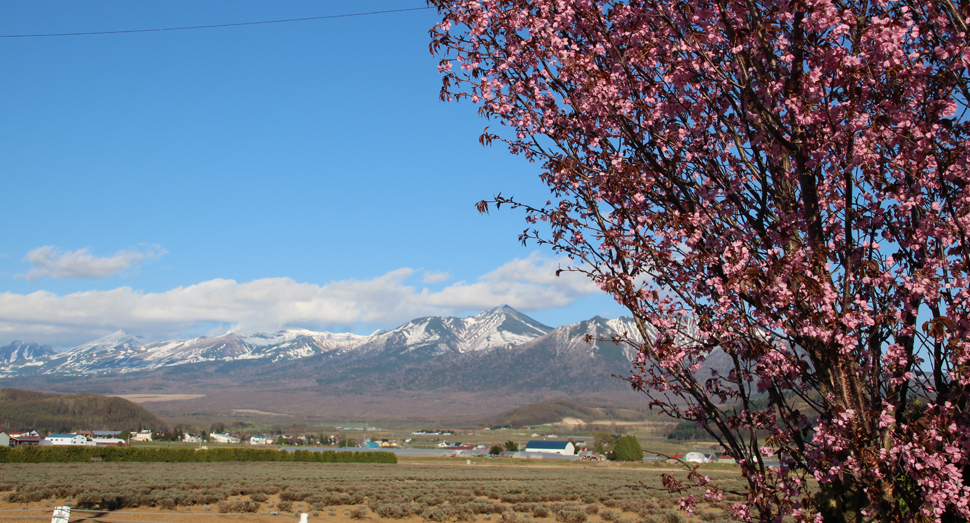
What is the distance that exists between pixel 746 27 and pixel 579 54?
56.8 inches

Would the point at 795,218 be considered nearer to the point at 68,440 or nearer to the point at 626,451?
the point at 626,451

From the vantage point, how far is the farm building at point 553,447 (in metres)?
127

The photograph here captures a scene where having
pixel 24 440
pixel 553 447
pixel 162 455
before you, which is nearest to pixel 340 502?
pixel 162 455

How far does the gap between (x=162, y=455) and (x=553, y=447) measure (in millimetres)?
81583

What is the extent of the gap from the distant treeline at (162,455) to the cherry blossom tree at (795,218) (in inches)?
2666

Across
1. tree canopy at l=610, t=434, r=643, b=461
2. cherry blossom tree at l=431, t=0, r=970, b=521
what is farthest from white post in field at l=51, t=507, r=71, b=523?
tree canopy at l=610, t=434, r=643, b=461

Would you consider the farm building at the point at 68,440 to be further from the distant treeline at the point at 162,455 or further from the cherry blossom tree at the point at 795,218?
the cherry blossom tree at the point at 795,218

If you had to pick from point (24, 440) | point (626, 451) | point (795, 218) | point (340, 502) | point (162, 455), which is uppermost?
point (795, 218)

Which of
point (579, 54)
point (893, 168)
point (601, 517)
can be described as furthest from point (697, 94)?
point (601, 517)

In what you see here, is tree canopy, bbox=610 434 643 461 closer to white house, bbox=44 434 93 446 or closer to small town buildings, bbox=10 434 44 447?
white house, bbox=44 434 93 446

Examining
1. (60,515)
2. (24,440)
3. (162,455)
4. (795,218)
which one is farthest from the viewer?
(24,440)

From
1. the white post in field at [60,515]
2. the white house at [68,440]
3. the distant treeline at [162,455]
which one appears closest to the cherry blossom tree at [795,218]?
the white post in field at [60,515]

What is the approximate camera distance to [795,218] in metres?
4.69

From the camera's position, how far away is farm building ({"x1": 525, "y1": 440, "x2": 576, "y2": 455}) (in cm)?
12688
